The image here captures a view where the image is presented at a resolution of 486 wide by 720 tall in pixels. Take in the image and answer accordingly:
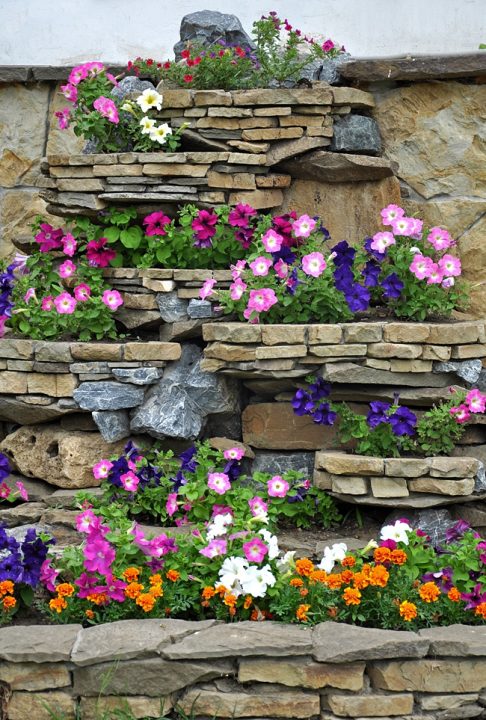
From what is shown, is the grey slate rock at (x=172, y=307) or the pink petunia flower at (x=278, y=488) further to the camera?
the grey slate rock at (x=172, y=307)

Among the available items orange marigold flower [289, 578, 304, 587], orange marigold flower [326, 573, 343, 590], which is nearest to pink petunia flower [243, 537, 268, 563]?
orange marigold flower [289, 578, 304, 587]

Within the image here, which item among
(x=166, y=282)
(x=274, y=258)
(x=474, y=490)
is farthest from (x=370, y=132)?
(x=474, y=490)

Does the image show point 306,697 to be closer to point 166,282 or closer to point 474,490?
point 474,490

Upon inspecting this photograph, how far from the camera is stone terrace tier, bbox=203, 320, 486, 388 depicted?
4.33 metres

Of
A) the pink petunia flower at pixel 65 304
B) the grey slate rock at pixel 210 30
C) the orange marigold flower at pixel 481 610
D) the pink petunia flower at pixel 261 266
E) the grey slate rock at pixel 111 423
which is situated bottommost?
the orange marigold flower at pixel 481 610

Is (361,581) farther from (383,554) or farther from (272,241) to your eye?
(272,241)

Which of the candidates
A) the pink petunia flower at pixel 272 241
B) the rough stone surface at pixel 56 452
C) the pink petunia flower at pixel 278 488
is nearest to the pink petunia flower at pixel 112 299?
the rough stone surface at pixel 56 452

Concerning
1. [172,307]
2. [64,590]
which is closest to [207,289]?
[172,307]

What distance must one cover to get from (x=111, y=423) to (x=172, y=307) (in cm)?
64

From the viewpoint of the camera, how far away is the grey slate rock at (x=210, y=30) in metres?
5.00

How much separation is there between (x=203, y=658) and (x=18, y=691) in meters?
0.67

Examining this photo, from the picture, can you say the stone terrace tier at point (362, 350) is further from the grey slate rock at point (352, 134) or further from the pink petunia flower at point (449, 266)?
the grey slate rock at point (352, 134)

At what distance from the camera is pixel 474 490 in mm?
4316

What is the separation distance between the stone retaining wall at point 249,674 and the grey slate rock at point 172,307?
1.77 meters
